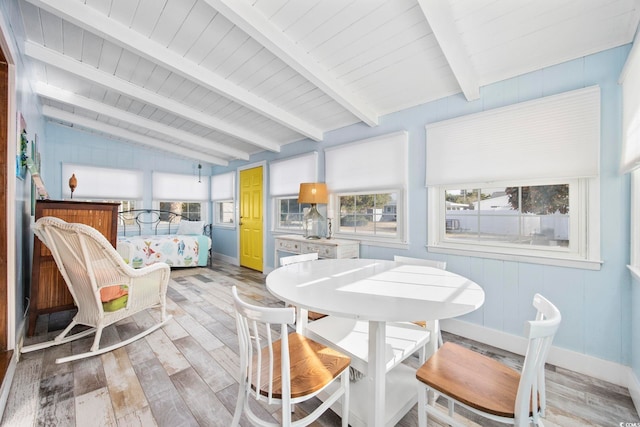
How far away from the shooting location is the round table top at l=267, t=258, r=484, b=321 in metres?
1.10

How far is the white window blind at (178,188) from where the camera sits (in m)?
5.91

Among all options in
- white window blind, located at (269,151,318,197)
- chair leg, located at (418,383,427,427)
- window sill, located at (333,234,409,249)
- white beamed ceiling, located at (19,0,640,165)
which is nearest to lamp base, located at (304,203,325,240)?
window sill, located at (333,234,409,249)

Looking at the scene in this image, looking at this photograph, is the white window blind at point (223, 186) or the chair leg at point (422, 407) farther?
the white window blind at point (223, 186)

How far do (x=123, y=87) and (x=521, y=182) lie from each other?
4152 millimetres

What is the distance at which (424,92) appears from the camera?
8.68 feet

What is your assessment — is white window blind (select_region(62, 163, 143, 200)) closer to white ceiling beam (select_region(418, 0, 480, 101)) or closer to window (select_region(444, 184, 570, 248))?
window (select_region(444, 184, 570, 248))

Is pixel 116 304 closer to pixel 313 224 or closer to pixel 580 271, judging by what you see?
pixel 313 224

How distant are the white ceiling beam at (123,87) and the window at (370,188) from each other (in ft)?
5.26

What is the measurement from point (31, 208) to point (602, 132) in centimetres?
521

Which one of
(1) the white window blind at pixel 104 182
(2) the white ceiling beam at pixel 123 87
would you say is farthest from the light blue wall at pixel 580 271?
(1) the white window blind at pixel 104 182

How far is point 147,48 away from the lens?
89.4 inches

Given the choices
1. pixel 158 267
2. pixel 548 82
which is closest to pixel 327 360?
pixel 158 267

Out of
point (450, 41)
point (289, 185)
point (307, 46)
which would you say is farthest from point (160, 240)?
point (450, 41)

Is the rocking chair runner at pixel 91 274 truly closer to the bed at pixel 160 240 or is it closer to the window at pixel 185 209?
the bed at pixel 160 240
